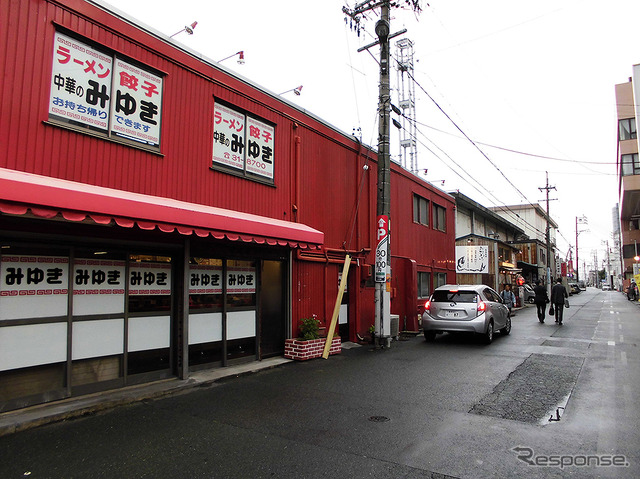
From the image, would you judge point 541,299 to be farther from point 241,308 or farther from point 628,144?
point 628,144

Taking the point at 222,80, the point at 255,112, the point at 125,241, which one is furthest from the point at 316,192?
the point at 125,241

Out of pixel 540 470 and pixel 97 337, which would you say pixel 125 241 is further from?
pixel 540 470

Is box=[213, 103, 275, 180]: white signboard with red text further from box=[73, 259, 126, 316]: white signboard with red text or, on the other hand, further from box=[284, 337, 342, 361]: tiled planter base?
box=[284, 337, 342, 361]: tiled planter base

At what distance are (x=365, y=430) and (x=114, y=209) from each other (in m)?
4.18

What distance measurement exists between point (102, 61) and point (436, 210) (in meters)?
15.5

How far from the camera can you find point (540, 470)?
3.81 metres

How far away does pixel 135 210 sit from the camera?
5.56 metres

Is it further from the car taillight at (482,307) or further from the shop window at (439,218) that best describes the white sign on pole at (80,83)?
the shop window at (439,218)

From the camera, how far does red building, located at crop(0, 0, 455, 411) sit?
545cm

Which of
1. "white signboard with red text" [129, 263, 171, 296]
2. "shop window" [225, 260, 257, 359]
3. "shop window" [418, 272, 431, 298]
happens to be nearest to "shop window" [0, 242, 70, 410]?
"white signboard with red text" [129, 263, 171, 296]

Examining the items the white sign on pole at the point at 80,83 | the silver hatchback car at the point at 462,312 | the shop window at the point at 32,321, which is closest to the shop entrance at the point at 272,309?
the shop window at the point at 32,321

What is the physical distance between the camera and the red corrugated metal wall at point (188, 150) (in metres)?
5.60

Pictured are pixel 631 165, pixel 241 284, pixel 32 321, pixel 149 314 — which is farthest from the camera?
pixel 631 165

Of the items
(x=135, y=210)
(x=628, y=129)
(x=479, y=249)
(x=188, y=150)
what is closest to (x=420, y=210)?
(x=479, y=249)
